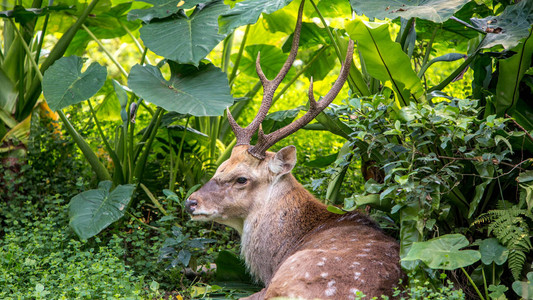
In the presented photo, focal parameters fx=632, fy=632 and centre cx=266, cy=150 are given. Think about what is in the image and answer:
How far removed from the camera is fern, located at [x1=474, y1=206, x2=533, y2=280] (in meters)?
3.64

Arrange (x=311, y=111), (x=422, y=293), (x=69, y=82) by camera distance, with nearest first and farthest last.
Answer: (x=422, y=293) < (x=311, y=111) < (x=69, y=82)

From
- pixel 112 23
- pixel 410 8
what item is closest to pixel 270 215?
pixel 410 8

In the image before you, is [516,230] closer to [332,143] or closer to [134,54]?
[332,143]

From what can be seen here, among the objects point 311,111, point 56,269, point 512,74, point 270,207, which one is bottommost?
point 56,269

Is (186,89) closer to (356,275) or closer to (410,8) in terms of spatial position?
(410,8)

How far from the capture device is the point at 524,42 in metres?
4.03

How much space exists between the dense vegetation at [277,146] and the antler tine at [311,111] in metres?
0.13

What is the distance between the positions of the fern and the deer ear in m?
1.32

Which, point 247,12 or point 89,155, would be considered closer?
point 247,12

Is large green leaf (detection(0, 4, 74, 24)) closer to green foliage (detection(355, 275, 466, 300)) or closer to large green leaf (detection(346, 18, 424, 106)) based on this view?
large green leaf (detection(346, 18, 424, 106))

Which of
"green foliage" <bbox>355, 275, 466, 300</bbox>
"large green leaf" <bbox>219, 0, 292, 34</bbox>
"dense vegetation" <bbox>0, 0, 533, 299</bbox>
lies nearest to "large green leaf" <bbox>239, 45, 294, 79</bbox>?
"dense vegetation" <bbox>0, 0, 533, 299</bbox>

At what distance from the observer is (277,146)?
709 cm

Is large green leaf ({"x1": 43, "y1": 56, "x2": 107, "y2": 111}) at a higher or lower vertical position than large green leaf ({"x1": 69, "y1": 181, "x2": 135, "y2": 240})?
higher

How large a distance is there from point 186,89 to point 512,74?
241 centimetres
